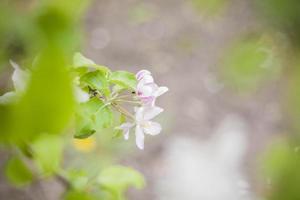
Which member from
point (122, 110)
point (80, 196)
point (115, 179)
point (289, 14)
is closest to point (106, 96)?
point (122, 110)

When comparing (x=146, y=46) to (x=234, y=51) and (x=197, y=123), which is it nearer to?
(x=197, y=123)

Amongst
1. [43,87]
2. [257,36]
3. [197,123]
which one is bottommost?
[43,87]

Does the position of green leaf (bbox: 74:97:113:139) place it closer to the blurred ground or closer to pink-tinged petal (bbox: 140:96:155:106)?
pink-tinged petal (bbox: 140:96:155:106)

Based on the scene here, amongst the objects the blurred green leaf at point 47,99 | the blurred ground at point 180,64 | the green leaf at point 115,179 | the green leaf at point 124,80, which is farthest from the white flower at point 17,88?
the blurred ground at point 180,64

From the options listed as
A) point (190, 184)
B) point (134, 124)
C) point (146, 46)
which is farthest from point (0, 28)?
point (146, 46)

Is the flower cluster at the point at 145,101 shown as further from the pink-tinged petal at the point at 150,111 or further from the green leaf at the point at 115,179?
the green leaf at the point at 115,179

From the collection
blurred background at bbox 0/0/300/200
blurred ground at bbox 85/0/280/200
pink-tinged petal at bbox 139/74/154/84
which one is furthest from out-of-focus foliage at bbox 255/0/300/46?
blurred ground at bbox 85/0/280/200
